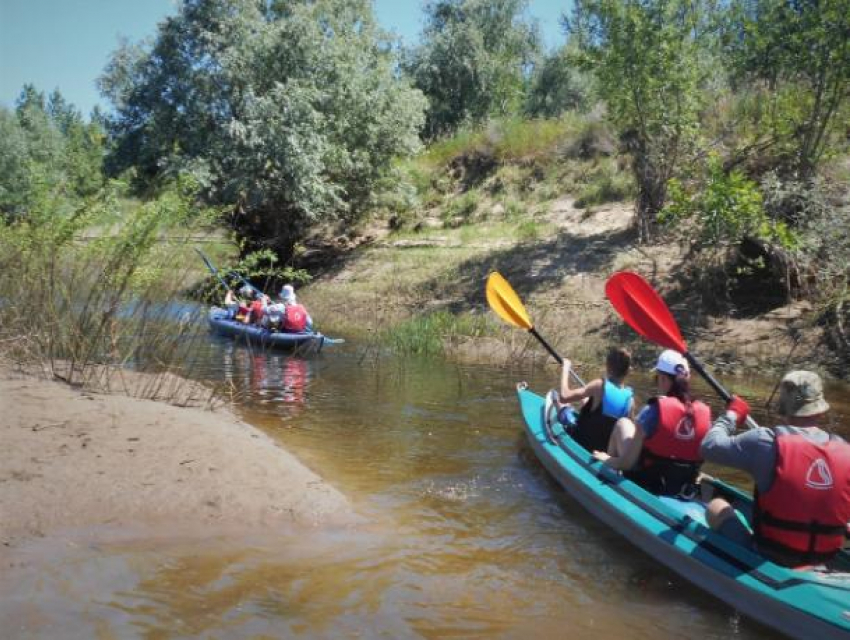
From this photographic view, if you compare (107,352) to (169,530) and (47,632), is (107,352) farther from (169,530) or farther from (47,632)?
(47,632)

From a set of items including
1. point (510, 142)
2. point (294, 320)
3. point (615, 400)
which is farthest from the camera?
point (510, 142)

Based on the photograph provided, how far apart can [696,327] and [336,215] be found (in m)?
10.4

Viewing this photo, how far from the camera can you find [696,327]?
12.2 m

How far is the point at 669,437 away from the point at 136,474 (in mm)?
3462

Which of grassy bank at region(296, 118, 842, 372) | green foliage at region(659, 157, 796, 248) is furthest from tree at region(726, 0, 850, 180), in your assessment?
grassy bank at region(296, 118, 842, 372)

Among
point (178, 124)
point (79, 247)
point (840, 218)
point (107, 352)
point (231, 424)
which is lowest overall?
point (231, 424)

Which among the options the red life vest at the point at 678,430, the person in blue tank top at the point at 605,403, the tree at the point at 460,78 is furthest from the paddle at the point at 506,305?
the tree at the point at 460,78

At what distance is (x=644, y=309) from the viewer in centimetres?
699

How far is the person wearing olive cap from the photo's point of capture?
12.1 feet

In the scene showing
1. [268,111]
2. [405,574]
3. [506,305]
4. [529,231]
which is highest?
[268,111]

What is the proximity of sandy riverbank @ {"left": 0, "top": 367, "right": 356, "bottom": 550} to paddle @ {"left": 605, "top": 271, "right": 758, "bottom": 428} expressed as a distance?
3244 millimetres

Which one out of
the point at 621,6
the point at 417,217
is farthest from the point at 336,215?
the point at 621,6

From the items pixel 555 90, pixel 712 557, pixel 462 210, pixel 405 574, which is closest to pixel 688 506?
pixel 712 557

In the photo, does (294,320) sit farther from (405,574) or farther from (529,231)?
(405,574)
